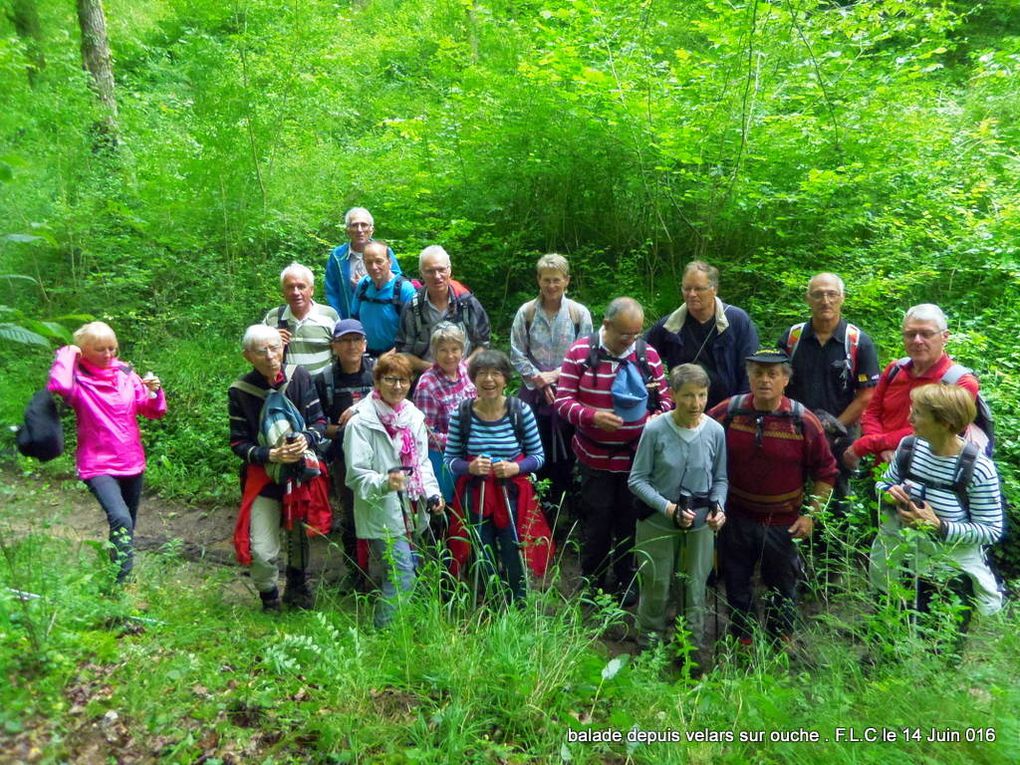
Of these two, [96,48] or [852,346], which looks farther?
[96,48]

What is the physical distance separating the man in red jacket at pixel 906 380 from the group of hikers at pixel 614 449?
13mm

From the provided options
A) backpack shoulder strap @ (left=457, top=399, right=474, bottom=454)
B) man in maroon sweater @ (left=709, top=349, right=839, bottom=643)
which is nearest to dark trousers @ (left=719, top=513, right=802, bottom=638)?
man in maroon sweater @ (left=709, top=349, right=839, bottom=643)

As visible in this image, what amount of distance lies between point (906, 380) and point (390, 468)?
3331 mm

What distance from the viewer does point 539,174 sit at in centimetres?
814

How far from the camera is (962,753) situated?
2.48 m

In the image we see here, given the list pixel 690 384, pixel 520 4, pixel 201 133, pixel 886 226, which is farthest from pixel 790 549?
pixel 201 133

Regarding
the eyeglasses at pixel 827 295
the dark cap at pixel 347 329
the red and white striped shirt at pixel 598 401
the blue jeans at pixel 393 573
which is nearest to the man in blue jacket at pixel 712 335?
the red and white striped shirt at pixel 598 401

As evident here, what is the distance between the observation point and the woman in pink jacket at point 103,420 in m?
4.55

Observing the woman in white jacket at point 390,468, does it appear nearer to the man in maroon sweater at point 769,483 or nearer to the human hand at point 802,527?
the man in maroon sweater at point 769,483

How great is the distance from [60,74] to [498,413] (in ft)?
30.5

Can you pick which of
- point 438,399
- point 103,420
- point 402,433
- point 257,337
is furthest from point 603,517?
point 103,420

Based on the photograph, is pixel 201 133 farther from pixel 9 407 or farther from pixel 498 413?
pixel 498 413

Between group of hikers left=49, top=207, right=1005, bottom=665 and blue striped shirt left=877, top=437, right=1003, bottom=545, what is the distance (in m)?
0.01

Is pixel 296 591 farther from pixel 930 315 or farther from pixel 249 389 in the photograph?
pixel 930 315
